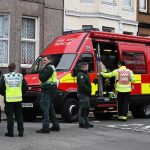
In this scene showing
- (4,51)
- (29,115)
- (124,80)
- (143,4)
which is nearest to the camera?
(29,115)

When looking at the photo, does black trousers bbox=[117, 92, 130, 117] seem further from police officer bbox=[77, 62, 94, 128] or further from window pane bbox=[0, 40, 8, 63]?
window pane bbox=[0, 40, 8, 63]

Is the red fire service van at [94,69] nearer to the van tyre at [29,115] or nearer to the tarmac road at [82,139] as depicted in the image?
the van tyre at [29,115]

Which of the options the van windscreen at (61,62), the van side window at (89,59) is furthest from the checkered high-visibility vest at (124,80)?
the van windscreen at (61,62)

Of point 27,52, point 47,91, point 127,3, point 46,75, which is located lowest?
point 47,91

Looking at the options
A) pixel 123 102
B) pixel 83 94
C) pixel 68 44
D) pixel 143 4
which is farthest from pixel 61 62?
pixel 143 4

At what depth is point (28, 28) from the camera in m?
25.0

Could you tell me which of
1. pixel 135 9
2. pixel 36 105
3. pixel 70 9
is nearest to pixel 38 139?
pixel 36 105

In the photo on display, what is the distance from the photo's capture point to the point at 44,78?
14.0 meters

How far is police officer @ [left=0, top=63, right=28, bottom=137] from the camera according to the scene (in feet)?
43.8

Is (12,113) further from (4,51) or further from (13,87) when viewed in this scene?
(4,51)

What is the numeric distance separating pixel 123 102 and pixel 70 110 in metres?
2.16

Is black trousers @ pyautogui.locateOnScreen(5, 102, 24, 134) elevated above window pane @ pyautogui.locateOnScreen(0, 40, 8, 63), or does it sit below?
below

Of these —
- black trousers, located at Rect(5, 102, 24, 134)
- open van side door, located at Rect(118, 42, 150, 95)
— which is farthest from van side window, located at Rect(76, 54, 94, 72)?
black trousers, located at Rect(5, 102, 24, 134)

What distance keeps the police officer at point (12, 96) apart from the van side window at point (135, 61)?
7106 mm
